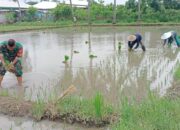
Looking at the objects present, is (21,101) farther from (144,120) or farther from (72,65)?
(72,65)

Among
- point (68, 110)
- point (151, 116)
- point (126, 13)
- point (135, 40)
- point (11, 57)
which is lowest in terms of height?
point (68, 110)

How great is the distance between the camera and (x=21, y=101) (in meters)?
5.86

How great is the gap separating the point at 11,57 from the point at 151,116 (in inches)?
161

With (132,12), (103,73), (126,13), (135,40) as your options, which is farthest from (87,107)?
(132,12)

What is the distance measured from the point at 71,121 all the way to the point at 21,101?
1.08 m

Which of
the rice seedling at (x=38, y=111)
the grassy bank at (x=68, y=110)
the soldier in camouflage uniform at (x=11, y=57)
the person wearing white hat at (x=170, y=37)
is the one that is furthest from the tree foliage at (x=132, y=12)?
the rice seedling at (x=38, y=111)

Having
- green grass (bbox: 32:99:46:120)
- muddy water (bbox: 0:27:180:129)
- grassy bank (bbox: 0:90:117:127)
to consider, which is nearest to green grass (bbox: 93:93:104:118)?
grassy bank (bbox: 0:90:117:127)

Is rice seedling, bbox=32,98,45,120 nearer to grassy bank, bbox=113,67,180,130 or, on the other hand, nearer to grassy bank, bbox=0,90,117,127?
grassy bank, bbox=0,90,117,127

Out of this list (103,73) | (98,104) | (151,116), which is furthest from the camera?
(103,73)

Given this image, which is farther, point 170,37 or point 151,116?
point 170,37

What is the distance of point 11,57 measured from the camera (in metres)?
7.69

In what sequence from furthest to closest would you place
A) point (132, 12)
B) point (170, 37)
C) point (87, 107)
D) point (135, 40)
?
1. point (132, 12)
2. point (170, 37)
3. point (135, 40)
4. point (87, 107)

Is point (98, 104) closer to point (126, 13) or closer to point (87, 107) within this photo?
point (87, 107)

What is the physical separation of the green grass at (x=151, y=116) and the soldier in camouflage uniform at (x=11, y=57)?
10.8 feet
